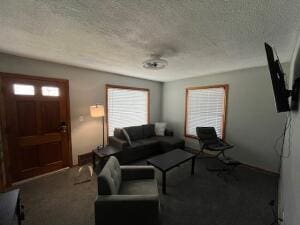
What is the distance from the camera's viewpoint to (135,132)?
13.8 ft

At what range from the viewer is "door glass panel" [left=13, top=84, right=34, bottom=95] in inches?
99.0

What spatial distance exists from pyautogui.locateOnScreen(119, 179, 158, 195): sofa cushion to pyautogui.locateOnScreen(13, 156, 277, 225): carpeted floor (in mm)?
441

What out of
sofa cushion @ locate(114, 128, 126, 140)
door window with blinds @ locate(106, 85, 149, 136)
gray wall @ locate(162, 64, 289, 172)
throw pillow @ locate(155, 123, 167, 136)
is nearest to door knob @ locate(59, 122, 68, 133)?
door window with blinds @ locate(106, 85, 149, 136)

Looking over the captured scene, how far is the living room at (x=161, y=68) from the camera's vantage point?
1326 mm


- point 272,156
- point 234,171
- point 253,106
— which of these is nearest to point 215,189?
point 234,171

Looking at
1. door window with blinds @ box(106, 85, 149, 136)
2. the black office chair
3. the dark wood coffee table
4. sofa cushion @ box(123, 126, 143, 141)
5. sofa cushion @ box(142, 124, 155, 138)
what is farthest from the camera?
sofa cushion @ box(142, 124, 155, 138)

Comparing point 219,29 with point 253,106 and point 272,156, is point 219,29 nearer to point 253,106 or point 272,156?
point 253,106

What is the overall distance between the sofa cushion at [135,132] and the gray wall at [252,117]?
2.47m

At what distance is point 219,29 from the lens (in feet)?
5.20

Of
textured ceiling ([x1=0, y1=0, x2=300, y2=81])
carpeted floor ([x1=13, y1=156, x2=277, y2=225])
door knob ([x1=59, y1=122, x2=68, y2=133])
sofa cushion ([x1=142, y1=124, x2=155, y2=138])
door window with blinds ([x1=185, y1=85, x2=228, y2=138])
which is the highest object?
textured ceiling ([x1=0, y1=0, x2=300, y2=81])

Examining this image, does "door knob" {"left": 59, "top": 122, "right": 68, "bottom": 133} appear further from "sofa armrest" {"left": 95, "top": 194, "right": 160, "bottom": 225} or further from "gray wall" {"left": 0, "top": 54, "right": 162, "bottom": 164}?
"sofa armrest" {"left": 95, "top": 194, "right": 160, "bottom": 225}

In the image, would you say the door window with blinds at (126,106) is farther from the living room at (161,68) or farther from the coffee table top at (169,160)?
the coffee table top at (169,160)

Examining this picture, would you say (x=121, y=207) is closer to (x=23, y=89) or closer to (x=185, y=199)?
(x=185, y=199)

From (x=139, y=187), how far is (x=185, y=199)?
0.89 meters
